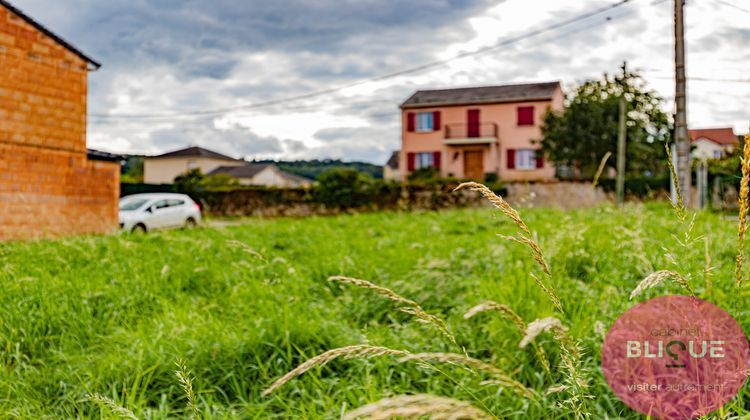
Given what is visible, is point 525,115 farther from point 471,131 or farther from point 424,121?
point 424,121

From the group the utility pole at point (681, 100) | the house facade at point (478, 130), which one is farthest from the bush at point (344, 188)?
the utility pole at point (681, 100)

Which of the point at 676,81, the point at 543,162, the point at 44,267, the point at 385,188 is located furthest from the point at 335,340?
the point at 543,162

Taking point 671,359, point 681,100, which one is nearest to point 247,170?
point 681,100

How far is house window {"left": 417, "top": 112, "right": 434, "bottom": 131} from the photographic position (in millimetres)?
41719

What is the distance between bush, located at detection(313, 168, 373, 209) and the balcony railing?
13.4 metres

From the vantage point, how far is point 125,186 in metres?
30.2

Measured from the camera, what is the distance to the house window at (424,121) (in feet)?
137

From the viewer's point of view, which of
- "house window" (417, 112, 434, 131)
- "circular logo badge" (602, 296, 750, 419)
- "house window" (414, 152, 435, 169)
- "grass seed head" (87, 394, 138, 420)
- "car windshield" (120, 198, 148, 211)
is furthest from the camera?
"house window" (417, 112, 434, 131)

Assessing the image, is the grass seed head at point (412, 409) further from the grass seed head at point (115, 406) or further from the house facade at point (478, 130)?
the house facade at point (478, 130)

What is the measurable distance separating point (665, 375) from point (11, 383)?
383 cm

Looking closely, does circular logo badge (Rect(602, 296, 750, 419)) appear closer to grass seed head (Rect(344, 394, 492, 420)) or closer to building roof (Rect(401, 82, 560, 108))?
grass seed head (Rect(344, 394, 492, 420))

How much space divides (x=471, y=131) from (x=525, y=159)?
4122 millimetres

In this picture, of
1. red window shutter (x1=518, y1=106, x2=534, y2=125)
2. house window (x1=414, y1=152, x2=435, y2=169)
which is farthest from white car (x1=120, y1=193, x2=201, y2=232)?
red window shutter (x1=518, y1=106, x2=534, y2=125)

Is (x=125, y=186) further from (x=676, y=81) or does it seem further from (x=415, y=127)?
(x=676, y=81)
